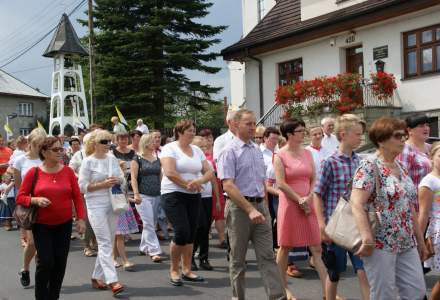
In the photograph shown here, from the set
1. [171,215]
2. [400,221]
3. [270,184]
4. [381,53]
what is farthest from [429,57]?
[400,221]

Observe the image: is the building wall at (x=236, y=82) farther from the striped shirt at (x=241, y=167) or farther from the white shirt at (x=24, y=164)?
the striped shirt at (x=241, y=167)

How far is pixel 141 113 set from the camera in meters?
28.9

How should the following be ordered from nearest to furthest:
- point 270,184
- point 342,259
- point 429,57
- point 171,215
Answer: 1. point 342,259
2. point 171,215
3. point 270,184
4. point 429,57

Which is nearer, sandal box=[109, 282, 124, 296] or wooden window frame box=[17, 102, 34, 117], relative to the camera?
sandal box=[109, 282, 124, 296]

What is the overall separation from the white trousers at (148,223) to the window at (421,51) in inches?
478

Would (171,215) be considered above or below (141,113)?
below

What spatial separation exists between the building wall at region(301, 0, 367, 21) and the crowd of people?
14.1m

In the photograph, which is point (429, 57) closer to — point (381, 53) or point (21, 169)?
point (381, 53)

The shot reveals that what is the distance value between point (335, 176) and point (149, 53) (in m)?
23.9

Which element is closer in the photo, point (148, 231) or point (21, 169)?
point (21, 169)

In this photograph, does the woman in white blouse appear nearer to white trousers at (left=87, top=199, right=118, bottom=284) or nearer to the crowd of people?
the crowd of people

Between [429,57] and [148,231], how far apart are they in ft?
41.2

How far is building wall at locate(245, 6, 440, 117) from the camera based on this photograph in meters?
17.9

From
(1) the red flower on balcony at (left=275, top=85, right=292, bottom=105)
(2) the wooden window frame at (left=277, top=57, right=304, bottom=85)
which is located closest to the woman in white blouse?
(1) the red flower on balcony at (left=275, top=85, right=292, bottom=105)
